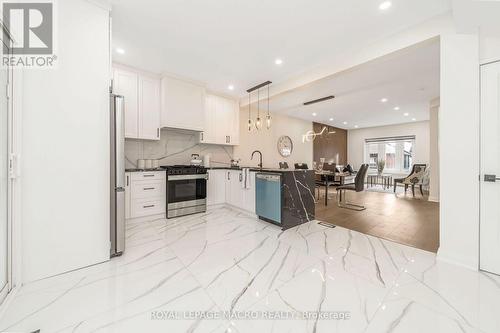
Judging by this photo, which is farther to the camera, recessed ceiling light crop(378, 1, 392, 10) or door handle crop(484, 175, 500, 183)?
recessed ceiling light crop(378, 1, 392, 10)

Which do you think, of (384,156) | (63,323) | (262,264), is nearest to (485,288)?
(262,264)

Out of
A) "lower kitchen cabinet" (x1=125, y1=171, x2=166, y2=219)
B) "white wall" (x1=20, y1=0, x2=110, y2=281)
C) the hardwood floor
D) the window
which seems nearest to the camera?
"white wall" (x1=20, y1=0, x2=110, y2=281)

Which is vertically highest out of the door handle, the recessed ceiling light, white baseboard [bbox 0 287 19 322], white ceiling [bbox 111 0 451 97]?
white ceiling [bbox 111 0 451 97]

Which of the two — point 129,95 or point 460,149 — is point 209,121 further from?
point 460,149

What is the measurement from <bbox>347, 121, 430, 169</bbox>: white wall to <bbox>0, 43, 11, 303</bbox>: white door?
420 inches

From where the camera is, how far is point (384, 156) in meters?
9.01

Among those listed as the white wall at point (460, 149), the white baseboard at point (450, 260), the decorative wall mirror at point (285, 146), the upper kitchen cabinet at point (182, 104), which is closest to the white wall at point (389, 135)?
the decorative wall mirror at point (285, 146)

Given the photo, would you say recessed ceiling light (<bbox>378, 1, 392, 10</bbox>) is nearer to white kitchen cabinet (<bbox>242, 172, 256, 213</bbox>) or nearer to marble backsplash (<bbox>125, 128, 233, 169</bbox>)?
white kitchen cabinet (<bbox>242, 172, 256, 213</bbox>)

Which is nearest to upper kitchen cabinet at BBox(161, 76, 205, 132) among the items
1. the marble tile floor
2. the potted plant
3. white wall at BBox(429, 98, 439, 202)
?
the marble tile floor

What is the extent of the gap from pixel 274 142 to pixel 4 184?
5.78 m

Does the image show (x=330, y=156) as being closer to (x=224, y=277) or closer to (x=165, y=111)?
(x=165, y=111)

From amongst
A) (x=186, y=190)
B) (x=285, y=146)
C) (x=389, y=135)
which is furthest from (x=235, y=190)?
(x=389, y=135)

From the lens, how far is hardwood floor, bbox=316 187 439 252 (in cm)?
262

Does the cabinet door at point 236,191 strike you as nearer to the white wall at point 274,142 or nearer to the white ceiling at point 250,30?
the white wall at point 274,142
